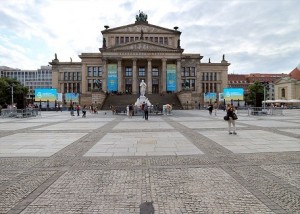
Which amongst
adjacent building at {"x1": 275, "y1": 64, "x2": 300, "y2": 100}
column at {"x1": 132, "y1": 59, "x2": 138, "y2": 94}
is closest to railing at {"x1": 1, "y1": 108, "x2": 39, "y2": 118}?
column at {"x1": 132, "y1": 59, "x2": 138, "y2": 94}

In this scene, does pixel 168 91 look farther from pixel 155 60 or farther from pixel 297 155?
pixel 297 155

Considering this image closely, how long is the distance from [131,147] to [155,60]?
64427 millimetres

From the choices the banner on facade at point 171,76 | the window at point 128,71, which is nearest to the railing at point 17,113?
the banner on facade at point 171,76

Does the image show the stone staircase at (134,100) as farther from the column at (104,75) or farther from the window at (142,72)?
the window at (142,72)

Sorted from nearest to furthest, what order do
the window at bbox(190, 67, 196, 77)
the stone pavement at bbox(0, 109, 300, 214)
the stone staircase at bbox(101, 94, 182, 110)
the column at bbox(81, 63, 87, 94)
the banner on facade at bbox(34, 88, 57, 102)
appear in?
the stone pavement at bbox(0, 109, 300, 214) < the banner on facade at bbox(34, 88, 57, 102) < the stone staircase at bbox(101, 94, 182, 110) < the column at bbox(81, 63, 87, 94) < the window at bbox(190, 67, 196, 77)

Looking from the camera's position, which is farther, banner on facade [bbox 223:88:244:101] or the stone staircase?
banner on facade [bbox 223:88:244:101]

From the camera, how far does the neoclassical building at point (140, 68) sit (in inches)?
2739

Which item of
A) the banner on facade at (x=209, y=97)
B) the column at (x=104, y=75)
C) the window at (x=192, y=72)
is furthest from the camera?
the window at (x=192, y=72)

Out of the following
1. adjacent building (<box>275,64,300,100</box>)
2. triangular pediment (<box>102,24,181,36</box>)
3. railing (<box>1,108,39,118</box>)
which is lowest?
railing (<box>1,108,39,118</box>)

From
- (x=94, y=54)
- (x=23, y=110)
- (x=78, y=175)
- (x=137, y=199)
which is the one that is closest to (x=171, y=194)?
(x=137, y=199)

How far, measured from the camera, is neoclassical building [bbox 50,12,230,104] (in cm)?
6956

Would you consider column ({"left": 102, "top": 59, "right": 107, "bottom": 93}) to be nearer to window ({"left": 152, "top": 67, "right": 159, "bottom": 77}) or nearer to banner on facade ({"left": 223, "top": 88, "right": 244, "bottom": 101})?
window ({"left": 152, "top": 67, "right": 159, "bottom": 77})

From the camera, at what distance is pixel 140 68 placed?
8031 centimetres

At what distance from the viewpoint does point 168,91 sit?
7150 centimetres
